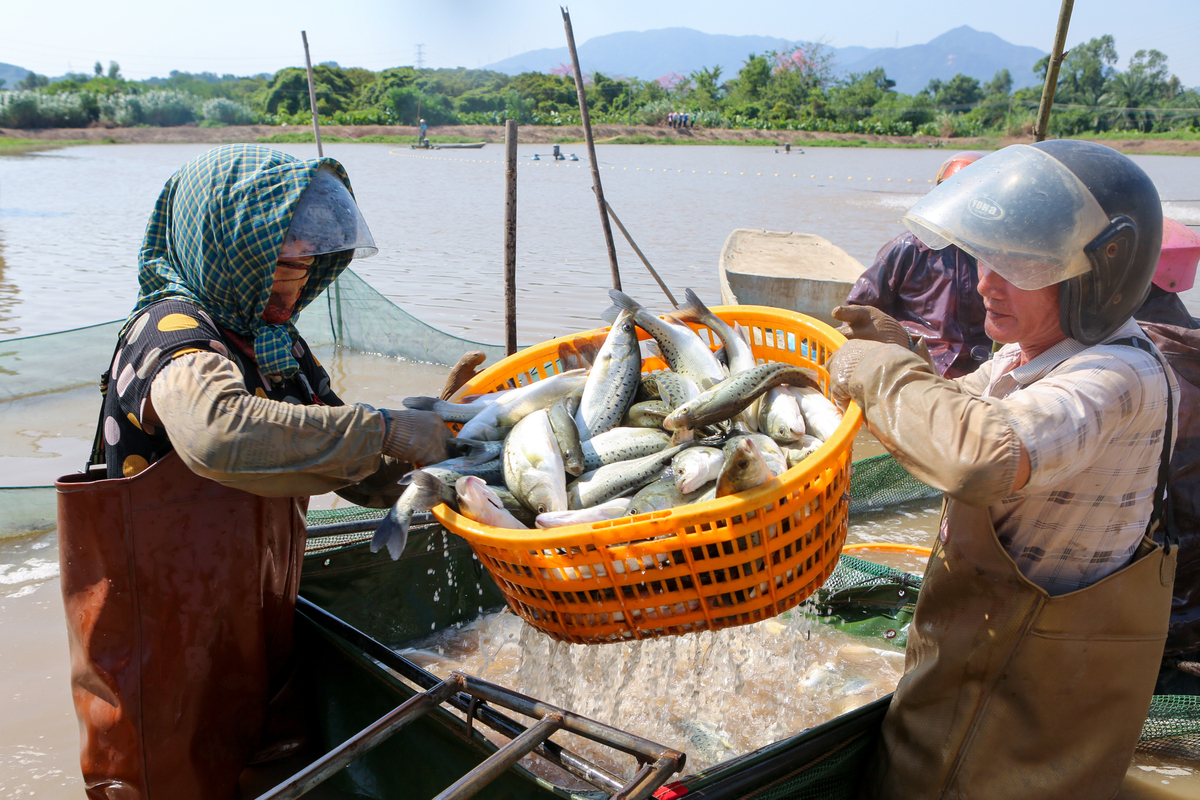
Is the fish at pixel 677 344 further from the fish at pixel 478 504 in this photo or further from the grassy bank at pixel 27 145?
the grassy bank at pixel 27 145

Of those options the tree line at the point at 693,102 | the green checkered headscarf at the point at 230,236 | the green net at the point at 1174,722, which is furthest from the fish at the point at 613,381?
the tree line at the point at 693,102

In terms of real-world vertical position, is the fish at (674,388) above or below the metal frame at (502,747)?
above

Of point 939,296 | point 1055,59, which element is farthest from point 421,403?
point 1055,59

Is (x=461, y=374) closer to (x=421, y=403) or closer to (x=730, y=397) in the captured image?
(x=421, y=403)

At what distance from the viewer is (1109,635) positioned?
6.01ft

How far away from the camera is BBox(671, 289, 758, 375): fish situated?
312 centimetres

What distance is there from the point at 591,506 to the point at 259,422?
1.04 m

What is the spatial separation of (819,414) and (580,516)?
894 mm

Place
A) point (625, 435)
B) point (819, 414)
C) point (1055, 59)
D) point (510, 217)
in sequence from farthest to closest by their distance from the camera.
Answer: point (510, 217) < point (1055, 59) < point (625, 435) < point (819, 414)

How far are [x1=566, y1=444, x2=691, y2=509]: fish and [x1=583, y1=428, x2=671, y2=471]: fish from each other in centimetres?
13

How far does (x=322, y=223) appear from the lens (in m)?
2.15

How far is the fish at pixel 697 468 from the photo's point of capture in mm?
2193

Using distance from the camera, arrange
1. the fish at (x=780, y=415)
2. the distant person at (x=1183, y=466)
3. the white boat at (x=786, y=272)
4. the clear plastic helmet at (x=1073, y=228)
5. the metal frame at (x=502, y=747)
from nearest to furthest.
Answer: the clear plastic helmet at (x=1073, y=228)
the metal frame at (x=502, y=747)
the fish at (x=780, y=415)
the distant person at (x=1183, y=466)
the white boat at (x=786, y=272)

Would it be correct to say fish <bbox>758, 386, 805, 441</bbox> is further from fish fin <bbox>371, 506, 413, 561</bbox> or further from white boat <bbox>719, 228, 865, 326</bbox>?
white boat <bbox>719, 228, 865, 326</bbox>
